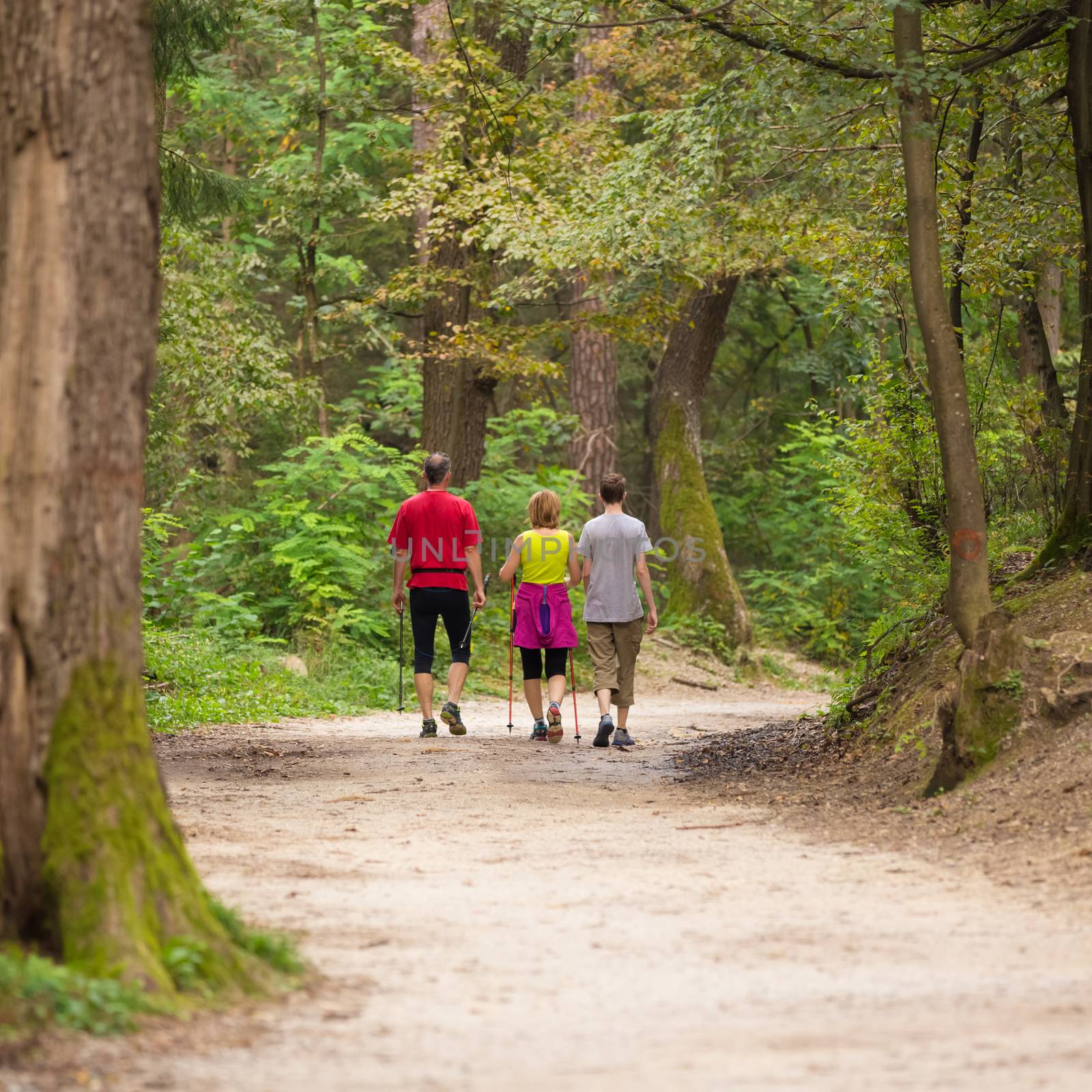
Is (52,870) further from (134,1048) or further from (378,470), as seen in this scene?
(378,470)

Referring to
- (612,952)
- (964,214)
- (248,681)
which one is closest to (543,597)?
(964,214)

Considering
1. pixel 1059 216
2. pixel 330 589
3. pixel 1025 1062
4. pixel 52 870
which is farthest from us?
pixel 330 589

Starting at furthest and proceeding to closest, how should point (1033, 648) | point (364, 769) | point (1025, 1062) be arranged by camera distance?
point (364, 769), point (1033, 648), point (1025, 1062)

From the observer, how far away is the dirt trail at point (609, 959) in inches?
148

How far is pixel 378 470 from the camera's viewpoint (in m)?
20.3

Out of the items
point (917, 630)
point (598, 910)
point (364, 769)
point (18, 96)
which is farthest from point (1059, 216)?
point (18, 96)

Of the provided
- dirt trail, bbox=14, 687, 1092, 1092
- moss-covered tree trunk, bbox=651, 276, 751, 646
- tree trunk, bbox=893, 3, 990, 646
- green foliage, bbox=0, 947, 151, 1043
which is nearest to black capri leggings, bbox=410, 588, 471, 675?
dirt trail, bbox=14, 687, 1092, 1092

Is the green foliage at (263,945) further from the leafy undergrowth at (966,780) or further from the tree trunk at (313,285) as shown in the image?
the tree trunk at (313,285)

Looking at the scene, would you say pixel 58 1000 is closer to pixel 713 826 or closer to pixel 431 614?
pixel 713 826

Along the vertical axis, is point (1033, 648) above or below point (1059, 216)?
below

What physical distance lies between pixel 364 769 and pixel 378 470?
1019cm

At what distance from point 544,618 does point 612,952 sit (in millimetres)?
7737

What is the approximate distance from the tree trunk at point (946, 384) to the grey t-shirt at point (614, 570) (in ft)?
13.4

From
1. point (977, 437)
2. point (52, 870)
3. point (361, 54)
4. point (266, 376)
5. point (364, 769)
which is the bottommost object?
point (364, 769)
